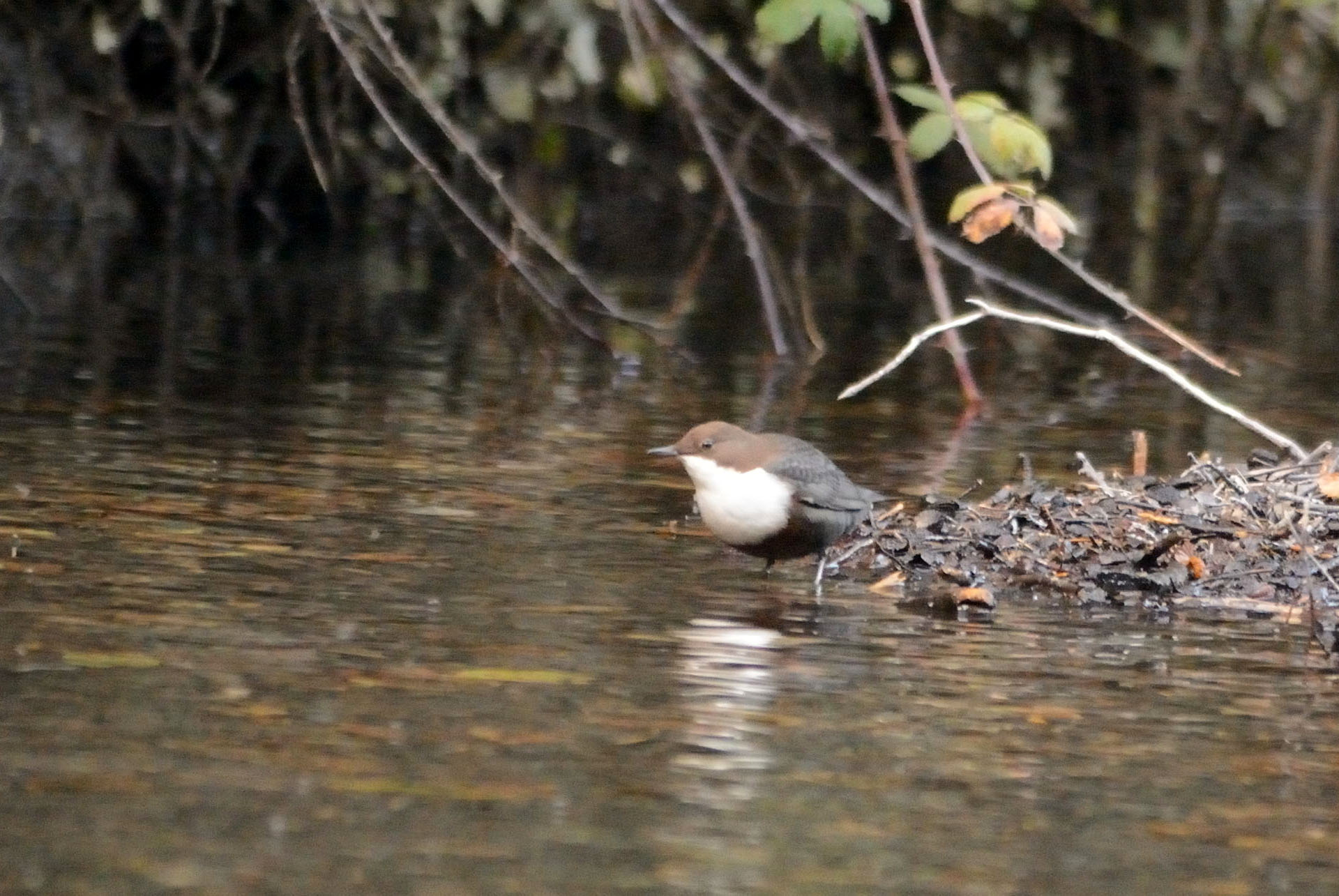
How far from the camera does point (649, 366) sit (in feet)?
47.1

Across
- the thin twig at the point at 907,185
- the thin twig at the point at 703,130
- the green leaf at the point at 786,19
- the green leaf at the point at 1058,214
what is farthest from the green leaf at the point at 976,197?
the thin twig at the point at 703,130

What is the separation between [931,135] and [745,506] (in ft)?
5.88

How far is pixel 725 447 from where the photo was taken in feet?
27.6

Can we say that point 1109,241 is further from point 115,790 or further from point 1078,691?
point 115,790

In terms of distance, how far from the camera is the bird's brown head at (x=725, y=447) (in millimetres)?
8375

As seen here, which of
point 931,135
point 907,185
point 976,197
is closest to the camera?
point 976,197

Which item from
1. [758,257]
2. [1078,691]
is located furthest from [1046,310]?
[1078,691]

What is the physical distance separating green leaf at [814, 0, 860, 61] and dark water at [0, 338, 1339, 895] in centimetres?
172

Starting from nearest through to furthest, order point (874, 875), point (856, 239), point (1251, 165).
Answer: point (874, 875) → point (856, 239) → point (1251, 165)

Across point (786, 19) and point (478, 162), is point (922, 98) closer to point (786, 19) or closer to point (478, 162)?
point (786, 19)

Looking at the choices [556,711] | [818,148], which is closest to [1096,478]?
[818,148]

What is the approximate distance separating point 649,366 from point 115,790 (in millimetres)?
9270

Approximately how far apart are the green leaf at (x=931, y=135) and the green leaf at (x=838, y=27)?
0.38 m

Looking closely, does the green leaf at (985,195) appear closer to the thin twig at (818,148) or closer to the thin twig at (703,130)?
the thin twig at (818,148)
